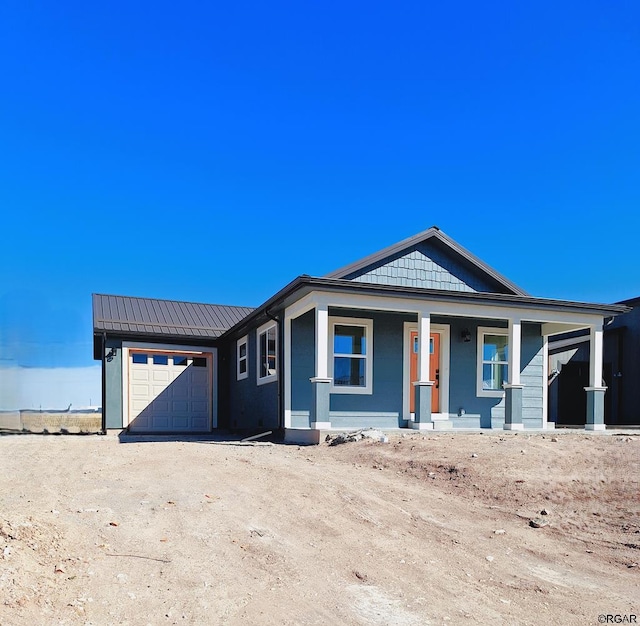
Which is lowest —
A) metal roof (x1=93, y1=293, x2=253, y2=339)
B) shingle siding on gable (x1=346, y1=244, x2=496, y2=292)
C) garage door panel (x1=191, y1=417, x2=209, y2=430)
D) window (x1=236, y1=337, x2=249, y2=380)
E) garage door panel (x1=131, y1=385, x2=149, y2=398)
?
garage door panel (x1=191, y1=417, x2=209, y2=430)

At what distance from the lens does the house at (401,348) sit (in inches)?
436

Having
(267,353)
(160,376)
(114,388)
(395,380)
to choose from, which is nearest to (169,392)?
(160,376)

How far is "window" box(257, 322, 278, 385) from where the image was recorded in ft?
41.9

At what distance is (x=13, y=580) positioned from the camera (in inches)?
126

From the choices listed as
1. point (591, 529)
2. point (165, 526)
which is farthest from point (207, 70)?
point (591, 529)

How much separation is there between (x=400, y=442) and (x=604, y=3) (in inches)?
361

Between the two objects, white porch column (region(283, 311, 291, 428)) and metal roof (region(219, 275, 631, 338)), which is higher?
metal roof (region(219, 275, 631, 338))

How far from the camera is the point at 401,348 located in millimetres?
12453

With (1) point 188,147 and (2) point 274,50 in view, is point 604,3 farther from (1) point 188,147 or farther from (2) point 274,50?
(1) point 188,147

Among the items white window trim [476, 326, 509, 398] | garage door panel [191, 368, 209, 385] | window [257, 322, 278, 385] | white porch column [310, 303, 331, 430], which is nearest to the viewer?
white porch column [310, 303, 331, 430]

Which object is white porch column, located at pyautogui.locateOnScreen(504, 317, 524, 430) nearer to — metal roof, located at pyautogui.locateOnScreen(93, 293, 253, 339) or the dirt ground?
the dirt ground

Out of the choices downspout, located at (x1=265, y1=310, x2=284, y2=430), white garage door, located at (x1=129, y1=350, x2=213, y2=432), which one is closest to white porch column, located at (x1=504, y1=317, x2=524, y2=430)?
downspout, located at (x1=265, y1=310, x2=284, y2=430)

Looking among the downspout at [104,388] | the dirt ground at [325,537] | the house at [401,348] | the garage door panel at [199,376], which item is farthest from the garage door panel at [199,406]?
the dirt ground at [325,537]

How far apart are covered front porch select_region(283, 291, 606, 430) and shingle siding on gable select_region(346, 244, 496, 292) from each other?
809 millimetres
